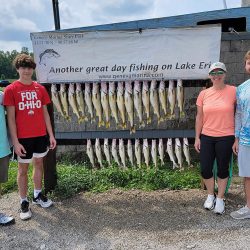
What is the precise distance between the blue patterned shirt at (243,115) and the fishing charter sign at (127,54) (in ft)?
2.56

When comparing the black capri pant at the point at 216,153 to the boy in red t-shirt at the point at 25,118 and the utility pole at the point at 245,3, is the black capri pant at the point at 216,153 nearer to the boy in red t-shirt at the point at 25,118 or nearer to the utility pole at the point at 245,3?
the boy in red t-shirt at the point at 25,118

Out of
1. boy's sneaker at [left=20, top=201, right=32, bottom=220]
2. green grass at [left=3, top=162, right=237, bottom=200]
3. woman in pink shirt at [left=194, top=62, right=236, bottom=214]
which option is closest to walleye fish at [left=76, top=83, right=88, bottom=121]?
green grass at [left=3, top=162, right=237, bottom=200]

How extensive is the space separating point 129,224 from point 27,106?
181 cm

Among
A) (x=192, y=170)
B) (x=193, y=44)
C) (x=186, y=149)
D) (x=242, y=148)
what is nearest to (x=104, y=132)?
(x=192, y=170)

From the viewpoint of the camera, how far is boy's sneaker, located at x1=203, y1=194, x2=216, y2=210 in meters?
4.26

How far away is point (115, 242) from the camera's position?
12.0 feet

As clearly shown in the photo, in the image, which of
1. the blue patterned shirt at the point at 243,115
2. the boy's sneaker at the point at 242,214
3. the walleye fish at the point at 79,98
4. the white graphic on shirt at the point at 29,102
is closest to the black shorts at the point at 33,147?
the white graphic on shirt at the point at 29,102

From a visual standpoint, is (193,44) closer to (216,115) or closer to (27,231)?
(216,115)

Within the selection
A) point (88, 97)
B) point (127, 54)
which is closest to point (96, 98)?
point (88, 97)

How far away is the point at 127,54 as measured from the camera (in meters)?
4.45

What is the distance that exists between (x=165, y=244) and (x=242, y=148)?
1327mm

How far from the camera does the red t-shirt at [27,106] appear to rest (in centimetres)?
382

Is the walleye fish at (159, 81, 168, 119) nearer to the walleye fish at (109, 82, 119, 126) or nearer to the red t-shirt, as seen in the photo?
the walleye fish at (109, 82, 119, 126)

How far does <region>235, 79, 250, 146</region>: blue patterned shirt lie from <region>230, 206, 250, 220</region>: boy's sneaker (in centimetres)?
87
